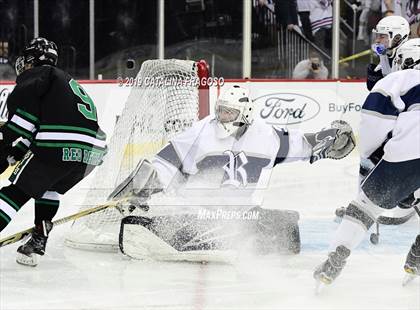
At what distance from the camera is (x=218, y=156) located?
138 inches

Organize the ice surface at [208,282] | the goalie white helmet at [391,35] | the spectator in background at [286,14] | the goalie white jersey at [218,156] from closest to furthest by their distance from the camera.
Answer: the ice surface at [208,282], the goalie white jersey at [218,156], the goalie white helmet at [391,35], the spectator in background at [286,14]

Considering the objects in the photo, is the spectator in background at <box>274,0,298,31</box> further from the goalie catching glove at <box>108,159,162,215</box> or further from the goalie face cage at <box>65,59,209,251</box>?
the goalie catching glove at <box>108,159,162,215</box>

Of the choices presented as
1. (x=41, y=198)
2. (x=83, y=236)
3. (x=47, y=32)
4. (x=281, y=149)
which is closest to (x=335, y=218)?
(x=281, y=149)

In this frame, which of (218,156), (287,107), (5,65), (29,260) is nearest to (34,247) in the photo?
(29,260)

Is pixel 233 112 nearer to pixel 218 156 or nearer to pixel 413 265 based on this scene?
pixel 218 156

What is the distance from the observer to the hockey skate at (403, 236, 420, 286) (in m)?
3.10

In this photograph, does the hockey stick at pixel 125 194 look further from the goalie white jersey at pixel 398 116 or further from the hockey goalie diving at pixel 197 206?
the goalie white jersey at pixel 398 116

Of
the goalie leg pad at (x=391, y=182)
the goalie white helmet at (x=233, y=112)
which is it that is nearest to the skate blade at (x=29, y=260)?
the goalie white helmet at (x=233, y=112)

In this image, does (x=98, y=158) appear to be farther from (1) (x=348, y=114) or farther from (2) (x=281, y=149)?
(1) (x=348, y=114)

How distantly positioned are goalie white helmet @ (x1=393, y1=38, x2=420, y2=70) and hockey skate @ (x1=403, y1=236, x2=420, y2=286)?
0.58m

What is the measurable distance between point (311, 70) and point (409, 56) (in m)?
5.10

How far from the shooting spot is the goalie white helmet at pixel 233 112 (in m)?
3.45

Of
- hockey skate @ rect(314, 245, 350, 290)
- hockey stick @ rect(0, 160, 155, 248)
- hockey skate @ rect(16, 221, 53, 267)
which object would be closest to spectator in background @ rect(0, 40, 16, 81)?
hockey stick @ rect(0, 160, 155, 248)

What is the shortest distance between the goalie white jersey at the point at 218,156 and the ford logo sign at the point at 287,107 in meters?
3.40
